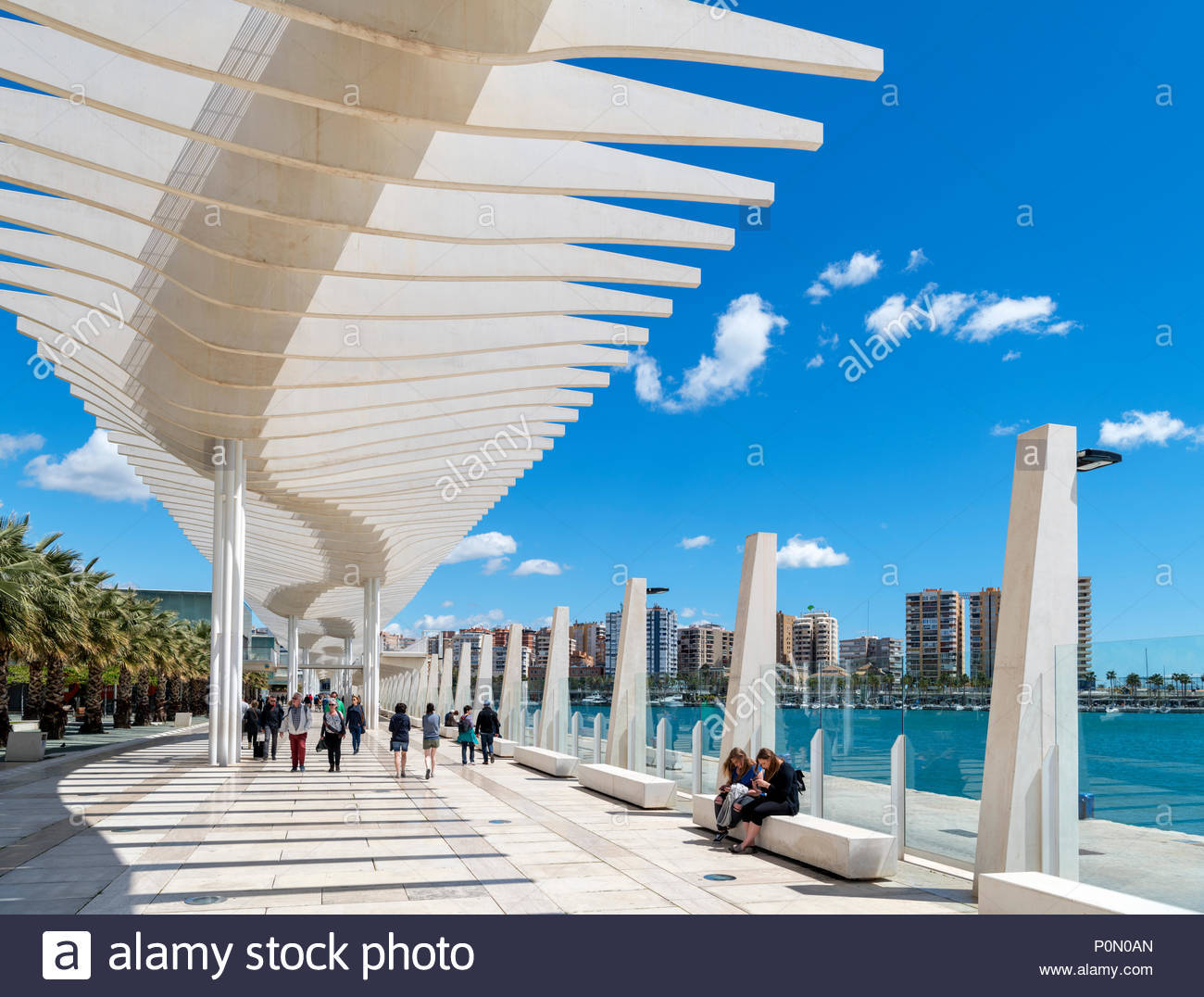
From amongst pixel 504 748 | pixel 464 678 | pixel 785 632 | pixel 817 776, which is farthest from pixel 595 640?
pixel 817 776

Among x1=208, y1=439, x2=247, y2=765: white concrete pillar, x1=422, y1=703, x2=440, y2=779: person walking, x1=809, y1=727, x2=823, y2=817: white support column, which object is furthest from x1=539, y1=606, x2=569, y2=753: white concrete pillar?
x1=809, y1=727, x2=823, y2=817: white support column

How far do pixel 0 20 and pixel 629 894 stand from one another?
33.3 ft

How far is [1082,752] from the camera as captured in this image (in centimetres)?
786

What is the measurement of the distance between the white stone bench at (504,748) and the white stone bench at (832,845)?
14.4 meters

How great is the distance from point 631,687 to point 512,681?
11111mm

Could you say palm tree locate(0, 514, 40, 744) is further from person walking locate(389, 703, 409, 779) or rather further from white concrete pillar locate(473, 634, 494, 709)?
white concrete pillar locate(473, 634, 494, 709)

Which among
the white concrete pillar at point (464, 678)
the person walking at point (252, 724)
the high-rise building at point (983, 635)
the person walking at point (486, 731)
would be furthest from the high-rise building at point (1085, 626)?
the white concrete pillar at point (464, 678)

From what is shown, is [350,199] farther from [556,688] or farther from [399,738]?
[556,688]

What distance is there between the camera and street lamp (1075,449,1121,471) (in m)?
8.05

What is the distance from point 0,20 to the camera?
998cm

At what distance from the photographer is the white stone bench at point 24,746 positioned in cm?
2089

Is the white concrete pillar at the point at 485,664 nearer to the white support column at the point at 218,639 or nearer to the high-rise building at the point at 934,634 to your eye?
the white support column at the point at 218,639
